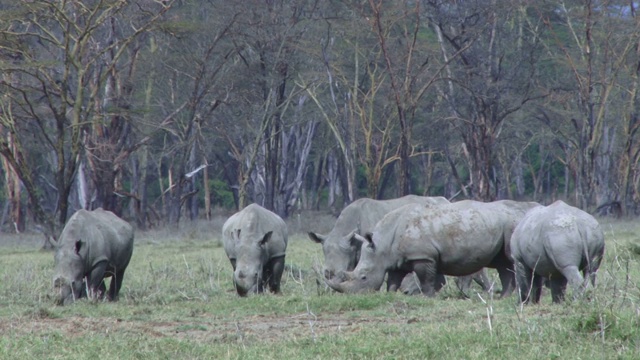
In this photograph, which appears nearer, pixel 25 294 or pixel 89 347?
pixel 89 347

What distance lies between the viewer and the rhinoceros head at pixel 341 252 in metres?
14.5

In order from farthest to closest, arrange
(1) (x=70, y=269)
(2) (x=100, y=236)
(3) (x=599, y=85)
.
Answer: (3) (x=599, y=85)
(2) (x=100, y=236)
(1) (x=70, y=269)

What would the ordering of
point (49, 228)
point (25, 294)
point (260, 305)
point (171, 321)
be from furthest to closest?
point (49, 228), point (25, 294), point (260, 305), point (171, 321)

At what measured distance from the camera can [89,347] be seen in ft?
27.7

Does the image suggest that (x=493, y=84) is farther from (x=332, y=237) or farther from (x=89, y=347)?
(x=89, y=347)

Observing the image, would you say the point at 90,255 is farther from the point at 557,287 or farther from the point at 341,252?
the point at 557,287

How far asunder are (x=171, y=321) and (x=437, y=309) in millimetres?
2510

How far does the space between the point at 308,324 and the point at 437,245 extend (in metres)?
3.21

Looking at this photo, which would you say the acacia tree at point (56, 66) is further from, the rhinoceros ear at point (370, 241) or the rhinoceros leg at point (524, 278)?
the rhinoceros leg at point (524, 278)

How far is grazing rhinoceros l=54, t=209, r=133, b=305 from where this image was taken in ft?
41.8

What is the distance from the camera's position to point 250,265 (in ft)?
45.5

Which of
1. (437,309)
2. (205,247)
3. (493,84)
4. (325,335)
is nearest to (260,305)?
(437,309)

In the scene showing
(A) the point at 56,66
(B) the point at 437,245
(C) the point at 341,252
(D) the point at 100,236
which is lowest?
(C) the point at 341,252

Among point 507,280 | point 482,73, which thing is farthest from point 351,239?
point 482,73
